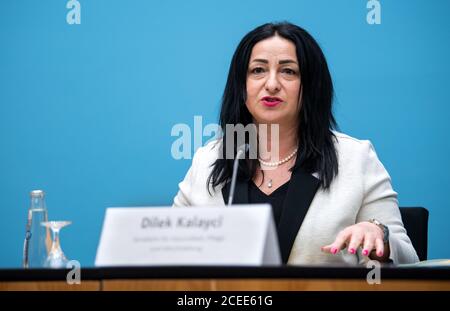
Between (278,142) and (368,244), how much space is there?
0.68m

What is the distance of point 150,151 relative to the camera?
2.57 m

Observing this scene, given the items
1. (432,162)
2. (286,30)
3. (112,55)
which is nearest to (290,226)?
(286,30)

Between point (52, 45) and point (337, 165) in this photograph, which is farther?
point (52, 45)

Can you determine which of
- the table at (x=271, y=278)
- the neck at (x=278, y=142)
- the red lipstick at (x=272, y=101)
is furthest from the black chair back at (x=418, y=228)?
the table at (x=271, y=278)

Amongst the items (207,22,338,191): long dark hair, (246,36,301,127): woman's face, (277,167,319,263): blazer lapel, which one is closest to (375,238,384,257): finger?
(277,167,319,263): blazer lapel

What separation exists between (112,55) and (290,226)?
116cm

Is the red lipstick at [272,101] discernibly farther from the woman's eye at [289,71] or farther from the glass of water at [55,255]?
the glass of water at [55,255]

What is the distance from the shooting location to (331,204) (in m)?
1.80

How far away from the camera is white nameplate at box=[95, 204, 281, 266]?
1027 millimetres

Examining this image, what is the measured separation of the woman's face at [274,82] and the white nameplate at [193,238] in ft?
2.87

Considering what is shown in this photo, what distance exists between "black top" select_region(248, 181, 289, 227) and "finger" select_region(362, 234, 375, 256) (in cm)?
47

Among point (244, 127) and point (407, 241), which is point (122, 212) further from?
point (244, 127)

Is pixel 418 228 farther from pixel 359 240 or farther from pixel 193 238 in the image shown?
pixel 193 238

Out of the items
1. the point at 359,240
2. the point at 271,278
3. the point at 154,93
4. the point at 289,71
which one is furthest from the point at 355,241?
the point at 154,93
